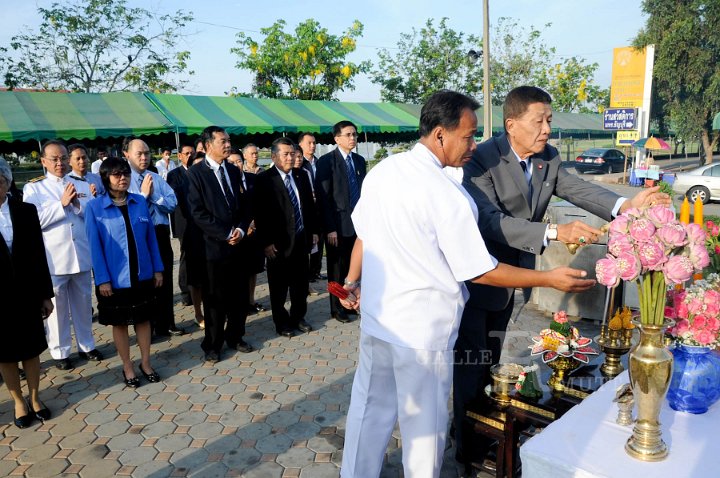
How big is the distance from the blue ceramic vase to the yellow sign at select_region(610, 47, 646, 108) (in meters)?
23.9

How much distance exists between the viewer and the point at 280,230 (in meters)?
5.42

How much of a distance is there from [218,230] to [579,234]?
3.16 m

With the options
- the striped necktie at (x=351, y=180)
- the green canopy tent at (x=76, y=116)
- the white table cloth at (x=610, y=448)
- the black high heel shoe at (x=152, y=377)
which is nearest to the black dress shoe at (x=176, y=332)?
the black high heel shoe at (x=152, y=377)

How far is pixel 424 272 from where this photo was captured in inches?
85.0

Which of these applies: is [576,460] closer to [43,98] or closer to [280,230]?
[280,230]

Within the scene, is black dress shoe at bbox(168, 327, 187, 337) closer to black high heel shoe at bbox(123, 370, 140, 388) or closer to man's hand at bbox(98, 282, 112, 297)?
black high heel shoe at bbox(123, 370, 140, 388)

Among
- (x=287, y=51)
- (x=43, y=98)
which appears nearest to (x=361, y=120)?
(x=43, y=98)

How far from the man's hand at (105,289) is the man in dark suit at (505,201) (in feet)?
8.80

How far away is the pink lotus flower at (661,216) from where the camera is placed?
174cm

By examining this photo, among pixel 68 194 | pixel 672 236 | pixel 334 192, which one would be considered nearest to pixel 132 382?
pixel 68 194

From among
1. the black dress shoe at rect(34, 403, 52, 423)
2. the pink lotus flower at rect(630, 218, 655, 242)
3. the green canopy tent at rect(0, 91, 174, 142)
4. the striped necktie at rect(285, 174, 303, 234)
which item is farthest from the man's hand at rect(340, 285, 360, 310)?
the green canopy tent at rect(0, 91, 174, 142)

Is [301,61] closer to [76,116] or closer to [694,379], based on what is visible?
[76,116]

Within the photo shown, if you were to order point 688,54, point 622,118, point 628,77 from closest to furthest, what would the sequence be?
point 622,118 < point 628,77 < point 688,54

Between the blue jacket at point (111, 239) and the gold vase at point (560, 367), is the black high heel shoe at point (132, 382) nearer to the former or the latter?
the blue jacket at point (111, 239)
